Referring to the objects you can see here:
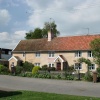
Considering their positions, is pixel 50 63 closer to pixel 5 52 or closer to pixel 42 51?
pixel 42 51

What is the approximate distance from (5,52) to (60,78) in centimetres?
6527

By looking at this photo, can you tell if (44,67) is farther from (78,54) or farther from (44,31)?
(44,31)

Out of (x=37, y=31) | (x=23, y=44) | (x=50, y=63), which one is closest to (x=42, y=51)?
(x=50, y=63)

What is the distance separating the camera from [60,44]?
2434 inches

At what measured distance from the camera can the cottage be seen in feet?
188

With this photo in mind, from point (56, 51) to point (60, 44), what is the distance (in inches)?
85.2

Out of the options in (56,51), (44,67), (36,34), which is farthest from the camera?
(36,34)

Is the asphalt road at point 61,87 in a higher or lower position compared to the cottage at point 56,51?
lower

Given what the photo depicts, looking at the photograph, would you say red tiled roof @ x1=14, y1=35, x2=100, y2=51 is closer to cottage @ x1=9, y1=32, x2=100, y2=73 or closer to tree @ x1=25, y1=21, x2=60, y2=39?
cottage @ x1=9, y1=32, x2=100, y2=73

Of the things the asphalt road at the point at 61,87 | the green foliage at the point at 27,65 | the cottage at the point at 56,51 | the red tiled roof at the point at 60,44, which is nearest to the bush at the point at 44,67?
the cottage at the point at 56,51

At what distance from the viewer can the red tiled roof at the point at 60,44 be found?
2298 inches

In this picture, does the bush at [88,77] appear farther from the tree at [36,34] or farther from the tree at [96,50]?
the tree at [36,34]

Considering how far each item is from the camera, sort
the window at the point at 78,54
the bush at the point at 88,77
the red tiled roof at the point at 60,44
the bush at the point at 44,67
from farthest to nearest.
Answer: the red tiled roof at the point at 60,44 → the window at the point at 78,54 → the bush at the point at 44,67 → the bush at the point at 88,77

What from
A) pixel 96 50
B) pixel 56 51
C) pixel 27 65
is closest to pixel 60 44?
pixel 56 51
